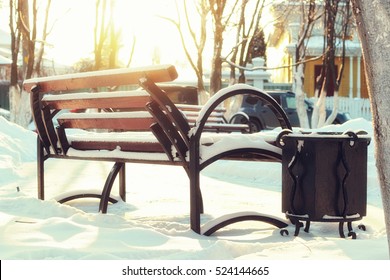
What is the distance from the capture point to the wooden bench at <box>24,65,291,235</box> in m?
4.70

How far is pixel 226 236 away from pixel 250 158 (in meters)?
0.58

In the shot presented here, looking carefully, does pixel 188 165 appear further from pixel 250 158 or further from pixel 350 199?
pixel 350 199

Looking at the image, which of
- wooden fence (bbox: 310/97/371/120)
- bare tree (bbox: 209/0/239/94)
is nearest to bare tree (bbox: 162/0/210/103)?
bare tree (bbox: 209/0/239/94)

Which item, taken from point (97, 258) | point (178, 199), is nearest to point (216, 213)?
point (178, 199)

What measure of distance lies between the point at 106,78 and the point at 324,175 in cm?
148

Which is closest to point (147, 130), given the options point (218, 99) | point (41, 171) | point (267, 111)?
point (218, 99)

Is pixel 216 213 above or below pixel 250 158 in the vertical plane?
below

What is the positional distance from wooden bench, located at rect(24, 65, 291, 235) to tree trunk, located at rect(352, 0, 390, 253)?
59.5 inches

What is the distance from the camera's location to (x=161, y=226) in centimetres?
530

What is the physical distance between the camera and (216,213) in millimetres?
6266

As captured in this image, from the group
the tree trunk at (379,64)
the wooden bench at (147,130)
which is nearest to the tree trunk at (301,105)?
the wooden bench at (147,130)

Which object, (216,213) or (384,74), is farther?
(216,213)

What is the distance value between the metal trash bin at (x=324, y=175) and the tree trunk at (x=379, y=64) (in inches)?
65.1

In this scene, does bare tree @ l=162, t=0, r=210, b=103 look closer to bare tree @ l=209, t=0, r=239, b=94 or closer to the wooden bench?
bare tree @ l=209, t=0, r=239, b=94
